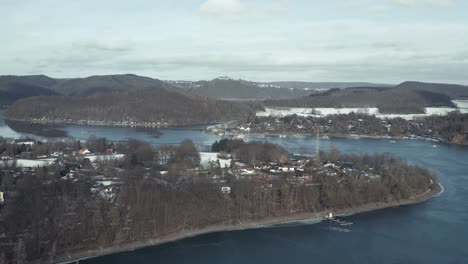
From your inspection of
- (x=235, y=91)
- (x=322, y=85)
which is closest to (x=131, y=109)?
(x=235, y=91)

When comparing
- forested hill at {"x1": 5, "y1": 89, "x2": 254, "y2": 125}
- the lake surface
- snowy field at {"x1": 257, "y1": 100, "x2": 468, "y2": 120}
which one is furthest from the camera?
snowy field at {"x1": 257, "y1": 100, "x2": 468, "y2": 120}

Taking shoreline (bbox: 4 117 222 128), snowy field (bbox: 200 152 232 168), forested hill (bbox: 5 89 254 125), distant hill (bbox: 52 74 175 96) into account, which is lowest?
snowy field (bbox: 200 152 232 168)

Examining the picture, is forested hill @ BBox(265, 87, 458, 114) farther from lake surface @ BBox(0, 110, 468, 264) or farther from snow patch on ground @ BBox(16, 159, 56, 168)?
snow patch on ground @ BBox(16, 159, 56, 168)

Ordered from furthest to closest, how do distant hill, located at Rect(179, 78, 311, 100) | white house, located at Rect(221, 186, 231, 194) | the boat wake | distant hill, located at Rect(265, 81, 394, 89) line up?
distant hill, located at Rect(265, 81, 394, 89) → distant hill, located at Rect(179, 78, 311, 100) → white house, located at Rect(221, 186, 231, 194) → the boat wake

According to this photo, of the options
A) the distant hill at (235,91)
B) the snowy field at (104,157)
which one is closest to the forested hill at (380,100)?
the distant hill at (235,91)

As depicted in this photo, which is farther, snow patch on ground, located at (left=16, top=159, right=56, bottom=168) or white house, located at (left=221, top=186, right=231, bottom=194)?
snow patch on ground, located at (left=16, top=159, right=56, bottom=168)

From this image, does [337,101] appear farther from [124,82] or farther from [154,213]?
[154,213]

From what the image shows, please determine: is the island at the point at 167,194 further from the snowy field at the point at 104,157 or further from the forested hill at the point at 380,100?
the forested hill at the point at 380,100

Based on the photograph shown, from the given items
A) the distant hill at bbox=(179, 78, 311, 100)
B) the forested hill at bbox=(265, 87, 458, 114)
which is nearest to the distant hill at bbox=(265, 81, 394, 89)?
the distant hill at bbox=(179, 78, 311, 100)
